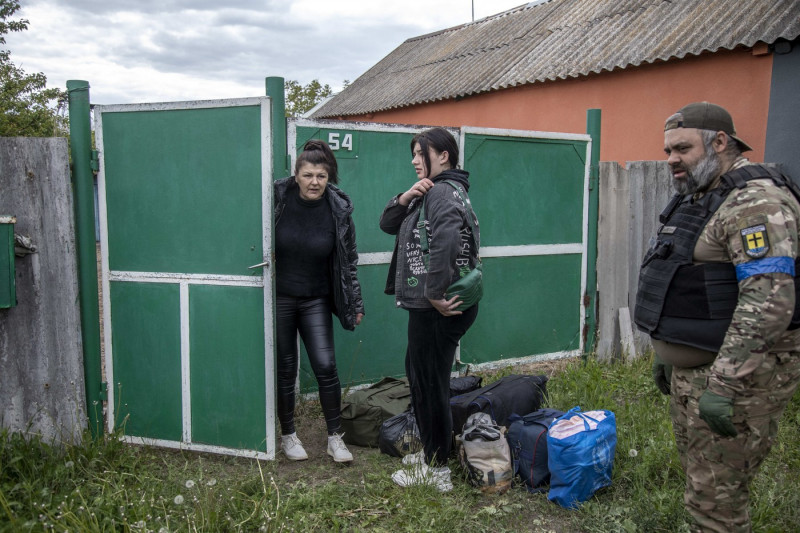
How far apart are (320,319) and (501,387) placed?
134 centimetres

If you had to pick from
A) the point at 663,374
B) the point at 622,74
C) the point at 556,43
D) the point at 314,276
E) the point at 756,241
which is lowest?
the point at 663,374

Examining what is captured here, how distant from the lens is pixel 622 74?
9.76 m

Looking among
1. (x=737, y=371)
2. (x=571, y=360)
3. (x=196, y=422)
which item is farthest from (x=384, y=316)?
(x=737, y=371)

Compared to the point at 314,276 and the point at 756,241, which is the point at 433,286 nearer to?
the point at 314,276

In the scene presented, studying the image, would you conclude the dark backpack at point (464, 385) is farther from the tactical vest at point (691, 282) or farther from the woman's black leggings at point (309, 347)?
the tactical vest at point (691, 282)

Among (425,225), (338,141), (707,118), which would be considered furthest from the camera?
(338,141)

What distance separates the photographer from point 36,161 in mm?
3678

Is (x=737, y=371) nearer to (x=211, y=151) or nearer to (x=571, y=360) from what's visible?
(x=211, y=151)

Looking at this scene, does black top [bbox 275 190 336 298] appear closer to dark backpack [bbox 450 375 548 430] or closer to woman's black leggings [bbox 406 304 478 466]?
woman's black leggings [bbox 406 304 478 466]

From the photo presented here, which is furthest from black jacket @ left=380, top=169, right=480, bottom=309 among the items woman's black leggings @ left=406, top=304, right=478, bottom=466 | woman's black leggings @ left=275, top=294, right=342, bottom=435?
woman's black leggings @ left=275, top=294, right=342, bottom=435

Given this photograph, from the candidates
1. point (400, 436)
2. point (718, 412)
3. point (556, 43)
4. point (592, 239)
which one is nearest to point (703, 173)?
point (718, 412)

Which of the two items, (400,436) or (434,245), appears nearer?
(434,245)

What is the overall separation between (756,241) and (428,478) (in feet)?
6.92

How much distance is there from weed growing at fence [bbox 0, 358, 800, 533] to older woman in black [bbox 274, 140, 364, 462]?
395mm
